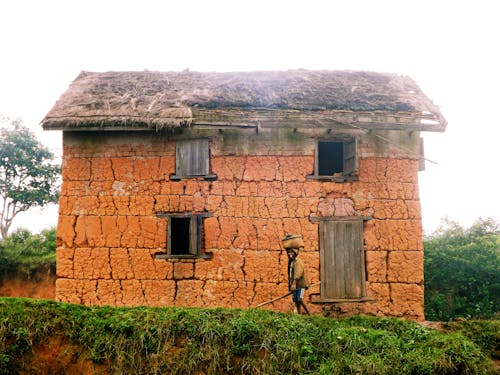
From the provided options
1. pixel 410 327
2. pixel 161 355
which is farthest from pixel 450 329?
pixel 161 355

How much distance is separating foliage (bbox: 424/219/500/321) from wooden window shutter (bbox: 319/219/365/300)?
122 inches

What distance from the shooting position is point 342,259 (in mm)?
8828

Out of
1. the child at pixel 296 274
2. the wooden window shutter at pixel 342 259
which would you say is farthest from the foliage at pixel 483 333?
the child at pixel 296 274

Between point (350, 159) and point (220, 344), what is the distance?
487cm

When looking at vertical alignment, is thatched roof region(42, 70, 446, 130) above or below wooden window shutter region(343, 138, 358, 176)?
above

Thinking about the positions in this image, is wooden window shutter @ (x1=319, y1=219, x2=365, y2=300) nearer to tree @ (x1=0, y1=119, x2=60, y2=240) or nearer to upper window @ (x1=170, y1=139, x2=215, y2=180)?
upper window @ (x1=170, y1=139, x2=215, y2=180)

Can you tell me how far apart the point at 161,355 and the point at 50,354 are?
1819 mm

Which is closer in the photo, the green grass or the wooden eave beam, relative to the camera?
the green grass

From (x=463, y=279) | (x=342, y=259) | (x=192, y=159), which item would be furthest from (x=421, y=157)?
(x=192, y=159)

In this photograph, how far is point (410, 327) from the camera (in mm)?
7258

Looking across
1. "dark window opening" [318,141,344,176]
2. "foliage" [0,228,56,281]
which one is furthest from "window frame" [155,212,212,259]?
"foliage" [0,228,56,281]

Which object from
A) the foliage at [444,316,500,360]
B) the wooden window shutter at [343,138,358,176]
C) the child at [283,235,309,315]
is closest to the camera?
the foliage at [444,316,500,360]

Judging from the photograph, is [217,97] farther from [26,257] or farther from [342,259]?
[26,257]

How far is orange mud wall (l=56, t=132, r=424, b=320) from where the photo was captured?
8727 mm
